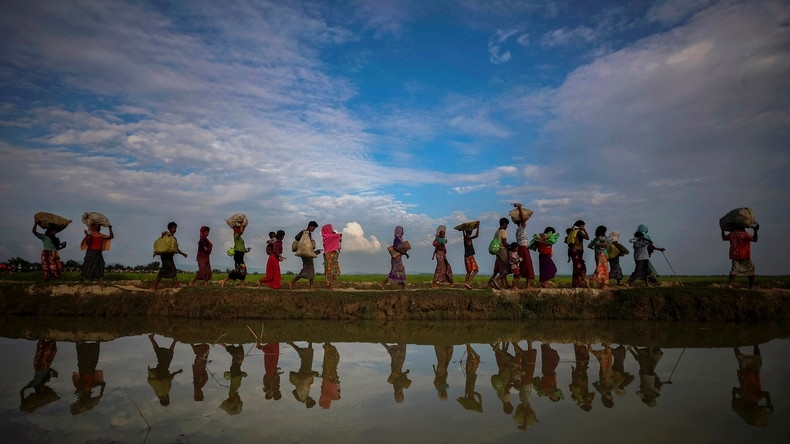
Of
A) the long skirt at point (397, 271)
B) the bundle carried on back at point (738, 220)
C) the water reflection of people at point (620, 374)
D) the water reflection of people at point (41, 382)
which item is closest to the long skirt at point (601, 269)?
the bundle carried on back at point (738, 220)

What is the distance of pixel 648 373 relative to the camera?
18.4 feet

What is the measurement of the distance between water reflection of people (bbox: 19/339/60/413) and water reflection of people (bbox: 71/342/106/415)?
0.80ft

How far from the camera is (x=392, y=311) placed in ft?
36.9

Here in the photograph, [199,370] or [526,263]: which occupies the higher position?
[526,263]

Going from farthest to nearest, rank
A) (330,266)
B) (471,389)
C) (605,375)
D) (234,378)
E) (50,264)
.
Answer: (330,266)
(50,264)
(605,375)
(234,378)
(471,389)

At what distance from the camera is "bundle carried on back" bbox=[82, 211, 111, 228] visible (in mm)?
12305

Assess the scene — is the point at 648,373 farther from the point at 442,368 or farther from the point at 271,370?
the point at 271,370

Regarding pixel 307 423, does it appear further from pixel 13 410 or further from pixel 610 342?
pixel 610 342

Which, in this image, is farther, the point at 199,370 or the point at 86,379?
the point at 199,370

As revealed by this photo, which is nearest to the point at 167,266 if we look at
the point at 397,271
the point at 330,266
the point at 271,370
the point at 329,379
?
the point at 330,266

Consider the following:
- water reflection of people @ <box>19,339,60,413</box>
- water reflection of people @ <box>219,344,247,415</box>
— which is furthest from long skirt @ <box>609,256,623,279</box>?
water reflection of people @ <box>19,339,60,413</box>

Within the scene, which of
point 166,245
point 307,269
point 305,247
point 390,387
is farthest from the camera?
point 307,269

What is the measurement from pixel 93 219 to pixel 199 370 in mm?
9377

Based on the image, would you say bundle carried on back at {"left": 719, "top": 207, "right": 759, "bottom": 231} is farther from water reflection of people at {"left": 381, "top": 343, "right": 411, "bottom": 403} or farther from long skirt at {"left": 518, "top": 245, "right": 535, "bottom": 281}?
water reflection of people at {"left": 381, "top": 343, "right": 411, "bottom": 403}
